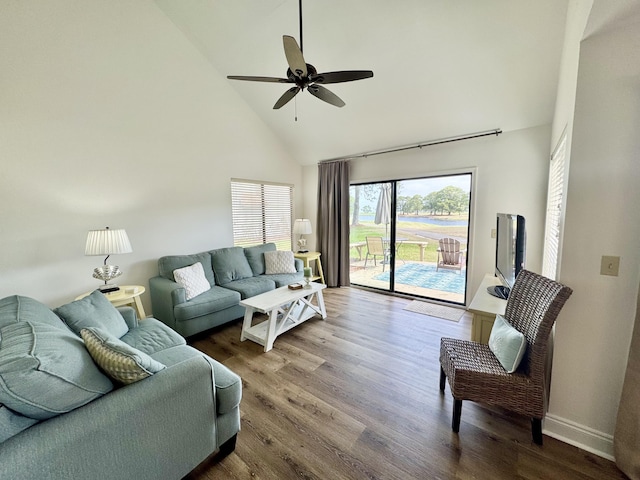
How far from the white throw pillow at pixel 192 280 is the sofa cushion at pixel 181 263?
130 millimetres

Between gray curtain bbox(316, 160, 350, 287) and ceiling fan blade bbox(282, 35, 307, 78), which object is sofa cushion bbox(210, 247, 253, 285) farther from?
ceiling fan blade bbox(282, 35, 307, 78)

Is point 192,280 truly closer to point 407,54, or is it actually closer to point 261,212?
point 261,212

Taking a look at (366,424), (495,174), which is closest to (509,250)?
(495,174)

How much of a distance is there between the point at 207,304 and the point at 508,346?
2.76 meters

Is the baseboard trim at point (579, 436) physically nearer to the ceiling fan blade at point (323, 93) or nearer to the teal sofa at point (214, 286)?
the ceiling fan blade at point (323, 93)

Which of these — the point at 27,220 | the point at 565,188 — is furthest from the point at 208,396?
the point at 27,220

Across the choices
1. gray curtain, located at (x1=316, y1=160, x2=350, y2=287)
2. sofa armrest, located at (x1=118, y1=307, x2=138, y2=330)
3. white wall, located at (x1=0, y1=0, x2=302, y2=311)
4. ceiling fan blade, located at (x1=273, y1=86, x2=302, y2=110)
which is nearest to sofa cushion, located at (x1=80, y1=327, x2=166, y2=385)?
sofa armrest, located at (x1=118, y1=307, x2=138, y2=330)

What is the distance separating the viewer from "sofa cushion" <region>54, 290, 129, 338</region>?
1.71 m

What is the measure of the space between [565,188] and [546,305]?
72 centimetres

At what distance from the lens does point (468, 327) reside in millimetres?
3135

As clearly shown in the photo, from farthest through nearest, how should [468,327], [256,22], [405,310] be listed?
[405,310]
[468,327]
[256,22]

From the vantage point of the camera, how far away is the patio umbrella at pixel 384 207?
4.38 metres

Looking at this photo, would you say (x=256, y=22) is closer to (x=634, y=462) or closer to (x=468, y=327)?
(x=468, y=327)

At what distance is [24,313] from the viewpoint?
4.53 ft
